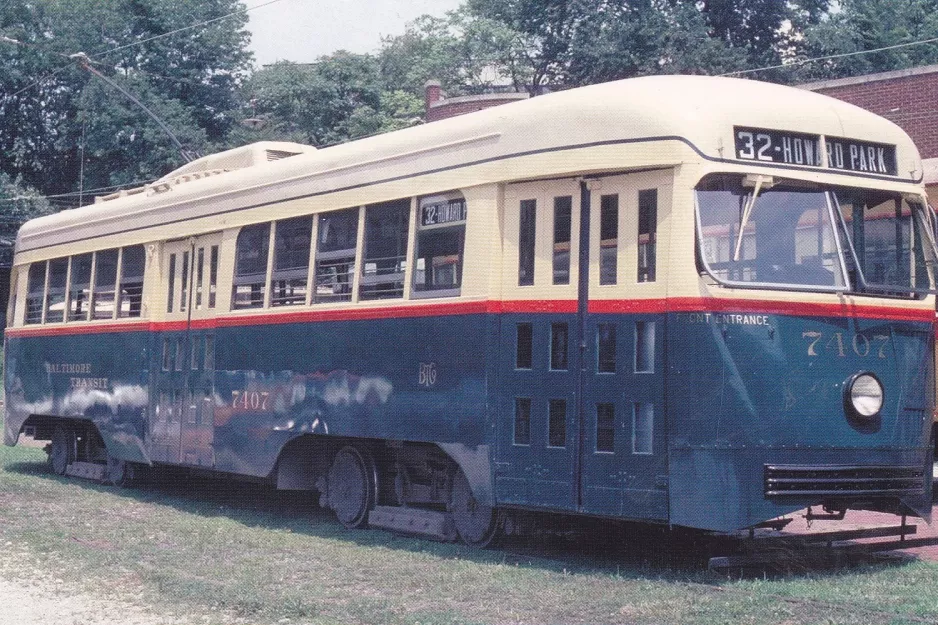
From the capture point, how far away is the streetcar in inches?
367

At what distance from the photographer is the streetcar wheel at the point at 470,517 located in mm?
10820

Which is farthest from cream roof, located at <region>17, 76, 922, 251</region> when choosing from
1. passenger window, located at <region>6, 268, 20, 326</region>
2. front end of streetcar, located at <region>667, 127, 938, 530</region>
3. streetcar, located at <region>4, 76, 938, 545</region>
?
passenger window, located at <region>6, 268, 20, 326</region>

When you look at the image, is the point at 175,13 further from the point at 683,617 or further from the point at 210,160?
the point at 683,617

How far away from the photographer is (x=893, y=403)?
385 inches

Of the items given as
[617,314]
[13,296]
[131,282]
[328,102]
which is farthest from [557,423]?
[328,102]

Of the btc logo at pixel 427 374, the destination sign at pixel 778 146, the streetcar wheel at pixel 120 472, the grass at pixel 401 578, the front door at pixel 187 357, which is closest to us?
the grass at pixel 401 578

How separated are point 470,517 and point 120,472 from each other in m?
7.21

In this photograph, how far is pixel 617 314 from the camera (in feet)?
31.8

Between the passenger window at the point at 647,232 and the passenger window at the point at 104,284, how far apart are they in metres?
8.79

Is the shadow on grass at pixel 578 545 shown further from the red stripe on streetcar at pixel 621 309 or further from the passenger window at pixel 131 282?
the passenger window at pixel 131 282

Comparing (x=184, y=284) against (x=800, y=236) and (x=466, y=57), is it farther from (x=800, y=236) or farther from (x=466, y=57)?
(x=466, y=57)

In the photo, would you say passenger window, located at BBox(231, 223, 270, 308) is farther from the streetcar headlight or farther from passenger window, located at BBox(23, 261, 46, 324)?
the streetcar headlight

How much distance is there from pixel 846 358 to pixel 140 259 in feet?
30.2

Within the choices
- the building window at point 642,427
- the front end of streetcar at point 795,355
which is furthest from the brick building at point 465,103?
the building window at point 642,427
